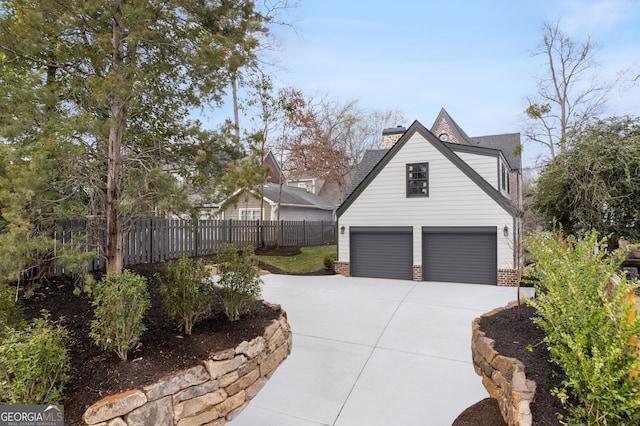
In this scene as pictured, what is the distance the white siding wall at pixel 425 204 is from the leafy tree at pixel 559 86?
429 inches

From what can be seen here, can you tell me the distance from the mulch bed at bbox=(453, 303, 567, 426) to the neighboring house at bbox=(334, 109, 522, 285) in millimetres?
5896

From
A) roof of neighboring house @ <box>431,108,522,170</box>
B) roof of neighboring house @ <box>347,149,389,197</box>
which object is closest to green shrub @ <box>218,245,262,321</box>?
roof of neighboring house @ <box>347,149,389,197</box>

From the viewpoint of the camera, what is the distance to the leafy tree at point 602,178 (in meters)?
9.43

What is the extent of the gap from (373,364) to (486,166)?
30.0 ft

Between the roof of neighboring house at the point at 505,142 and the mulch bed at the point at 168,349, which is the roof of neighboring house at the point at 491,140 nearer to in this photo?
the roof of neighboring house at the point at 505,142

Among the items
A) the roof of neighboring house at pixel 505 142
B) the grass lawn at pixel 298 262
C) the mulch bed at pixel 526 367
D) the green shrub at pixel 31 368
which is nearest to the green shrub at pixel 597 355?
the mulch bed at pixel 526 367

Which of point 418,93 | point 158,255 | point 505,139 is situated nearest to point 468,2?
point 418,93

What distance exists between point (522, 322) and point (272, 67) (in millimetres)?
9037

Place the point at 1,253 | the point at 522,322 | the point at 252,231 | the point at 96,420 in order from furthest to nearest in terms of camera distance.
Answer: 1. the point at 252,231
2. the point at 522,322
3. the point at 1,253
4. the point at 96,420

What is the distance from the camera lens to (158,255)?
9.71 m

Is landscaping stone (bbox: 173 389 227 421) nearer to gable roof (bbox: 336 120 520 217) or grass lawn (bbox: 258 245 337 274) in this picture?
grass lawn (bbox: 258 245 337 274)

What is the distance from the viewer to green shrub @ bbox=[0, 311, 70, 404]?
2570 mm

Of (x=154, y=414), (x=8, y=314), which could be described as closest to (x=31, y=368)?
(x=154, y=414)

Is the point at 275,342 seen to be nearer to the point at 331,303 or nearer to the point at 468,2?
the point at 331,303
